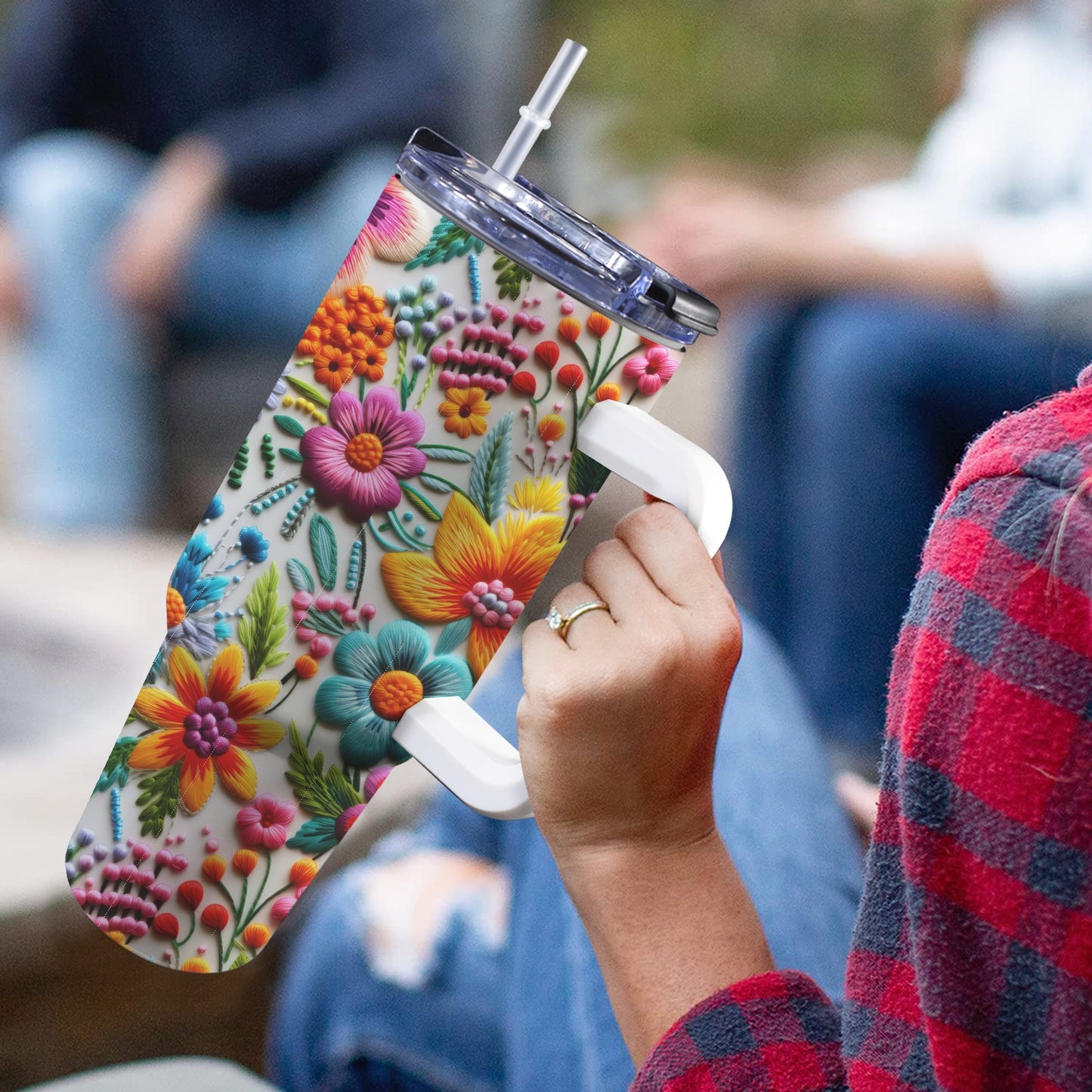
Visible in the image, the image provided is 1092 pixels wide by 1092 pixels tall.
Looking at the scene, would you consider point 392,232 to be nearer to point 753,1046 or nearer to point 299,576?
point 299,576

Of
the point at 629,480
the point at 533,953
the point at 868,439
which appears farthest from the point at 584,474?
the point at 868,439

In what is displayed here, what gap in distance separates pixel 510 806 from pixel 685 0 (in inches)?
129

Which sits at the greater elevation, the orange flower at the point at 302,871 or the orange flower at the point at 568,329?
the orange flower at the point at 568,329

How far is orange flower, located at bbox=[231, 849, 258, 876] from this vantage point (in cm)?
43

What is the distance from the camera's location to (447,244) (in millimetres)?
377

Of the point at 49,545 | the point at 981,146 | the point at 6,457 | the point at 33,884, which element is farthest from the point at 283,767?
the point at 6,457

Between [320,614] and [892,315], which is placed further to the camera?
[892,315]

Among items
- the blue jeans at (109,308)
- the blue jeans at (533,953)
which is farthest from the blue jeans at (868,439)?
the blue jeans at (109,308)

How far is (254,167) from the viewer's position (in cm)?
181

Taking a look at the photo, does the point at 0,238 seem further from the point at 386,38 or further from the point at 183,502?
the point at 386,38

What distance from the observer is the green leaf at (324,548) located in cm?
40

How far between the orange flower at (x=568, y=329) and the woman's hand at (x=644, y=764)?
63 mm

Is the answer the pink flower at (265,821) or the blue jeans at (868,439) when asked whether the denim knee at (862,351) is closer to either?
the blue jeans at (868,439)

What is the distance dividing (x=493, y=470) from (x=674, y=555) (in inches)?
2.5
